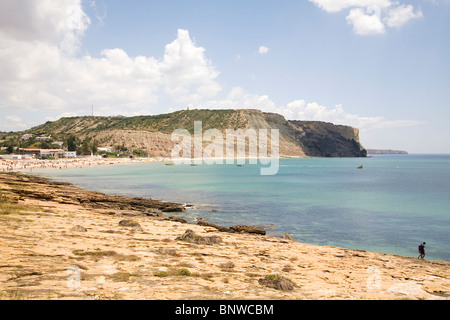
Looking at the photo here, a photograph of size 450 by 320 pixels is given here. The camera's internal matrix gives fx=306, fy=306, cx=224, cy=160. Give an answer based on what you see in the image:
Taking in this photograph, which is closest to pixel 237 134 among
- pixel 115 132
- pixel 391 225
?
pixel 115 132

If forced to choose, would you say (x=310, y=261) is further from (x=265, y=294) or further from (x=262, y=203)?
(x=262, y=203)

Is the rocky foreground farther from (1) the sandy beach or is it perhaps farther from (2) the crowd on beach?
(2) the crowd on beach

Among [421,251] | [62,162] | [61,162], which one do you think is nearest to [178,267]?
[421,251]

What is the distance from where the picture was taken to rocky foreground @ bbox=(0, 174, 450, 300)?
1030cm

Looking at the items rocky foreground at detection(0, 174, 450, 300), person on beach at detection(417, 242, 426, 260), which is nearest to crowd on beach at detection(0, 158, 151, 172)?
rocky foreground at detection(0, 174, 450, 300)

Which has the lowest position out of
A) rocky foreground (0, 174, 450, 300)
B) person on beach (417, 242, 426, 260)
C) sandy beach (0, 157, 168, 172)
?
person on beach (417, 242, 426, 260)

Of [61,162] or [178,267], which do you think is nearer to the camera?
[178,267]

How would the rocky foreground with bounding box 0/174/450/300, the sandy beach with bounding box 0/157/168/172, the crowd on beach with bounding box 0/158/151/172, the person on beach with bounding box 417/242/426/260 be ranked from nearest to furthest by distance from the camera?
the rocky foreground with bounding box 0/174/450/300 → the person on beach with bounding box 417/242/426/260 → the sandy beach with bounding box 0/157/168/172 → the crowd on beach with bounding box 0/158/151/172

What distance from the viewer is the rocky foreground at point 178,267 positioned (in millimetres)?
10305

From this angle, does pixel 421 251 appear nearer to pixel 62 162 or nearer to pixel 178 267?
pixel 178 267

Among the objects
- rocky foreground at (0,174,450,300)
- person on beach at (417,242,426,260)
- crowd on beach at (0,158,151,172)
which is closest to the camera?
rocky foreground at (0,174,450,300)

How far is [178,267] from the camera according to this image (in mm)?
13359

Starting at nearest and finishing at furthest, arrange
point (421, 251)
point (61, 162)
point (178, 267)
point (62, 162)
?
point (178, 267), point (421, 251), point (61, 162), point (62, 162)
